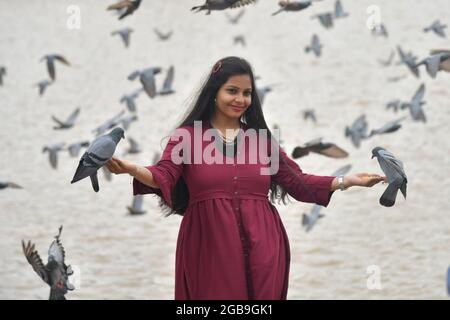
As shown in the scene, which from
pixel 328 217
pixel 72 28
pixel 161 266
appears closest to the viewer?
pixel 161 266

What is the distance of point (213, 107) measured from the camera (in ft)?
9.80

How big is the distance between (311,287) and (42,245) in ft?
7.13

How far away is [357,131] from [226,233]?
281 inches

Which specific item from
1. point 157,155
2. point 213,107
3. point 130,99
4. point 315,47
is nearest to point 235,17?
point 315,47

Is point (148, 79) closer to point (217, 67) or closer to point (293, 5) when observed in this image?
point (293, 5)

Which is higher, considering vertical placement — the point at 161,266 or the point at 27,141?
the point at 27,141

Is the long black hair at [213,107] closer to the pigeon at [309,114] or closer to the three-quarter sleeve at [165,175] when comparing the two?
the three-quarter sleeve at [165,175]

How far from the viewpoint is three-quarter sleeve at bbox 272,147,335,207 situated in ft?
9.65

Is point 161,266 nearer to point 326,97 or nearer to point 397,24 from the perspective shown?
point 326,97

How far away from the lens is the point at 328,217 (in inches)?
309

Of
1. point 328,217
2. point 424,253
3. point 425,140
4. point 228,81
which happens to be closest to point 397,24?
point 425,140

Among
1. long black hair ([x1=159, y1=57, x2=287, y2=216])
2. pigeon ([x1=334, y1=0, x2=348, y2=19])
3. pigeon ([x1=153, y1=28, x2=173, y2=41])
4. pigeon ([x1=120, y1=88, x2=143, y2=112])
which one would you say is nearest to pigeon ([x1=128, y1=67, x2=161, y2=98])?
pigeon ([x1=120, y1=88, x2=143, y2=112])

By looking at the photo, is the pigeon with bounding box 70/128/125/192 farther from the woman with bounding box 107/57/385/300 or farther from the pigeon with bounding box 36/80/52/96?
the pigeon with bounding box 36/80/52/96

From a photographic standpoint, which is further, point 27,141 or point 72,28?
point 72,28
